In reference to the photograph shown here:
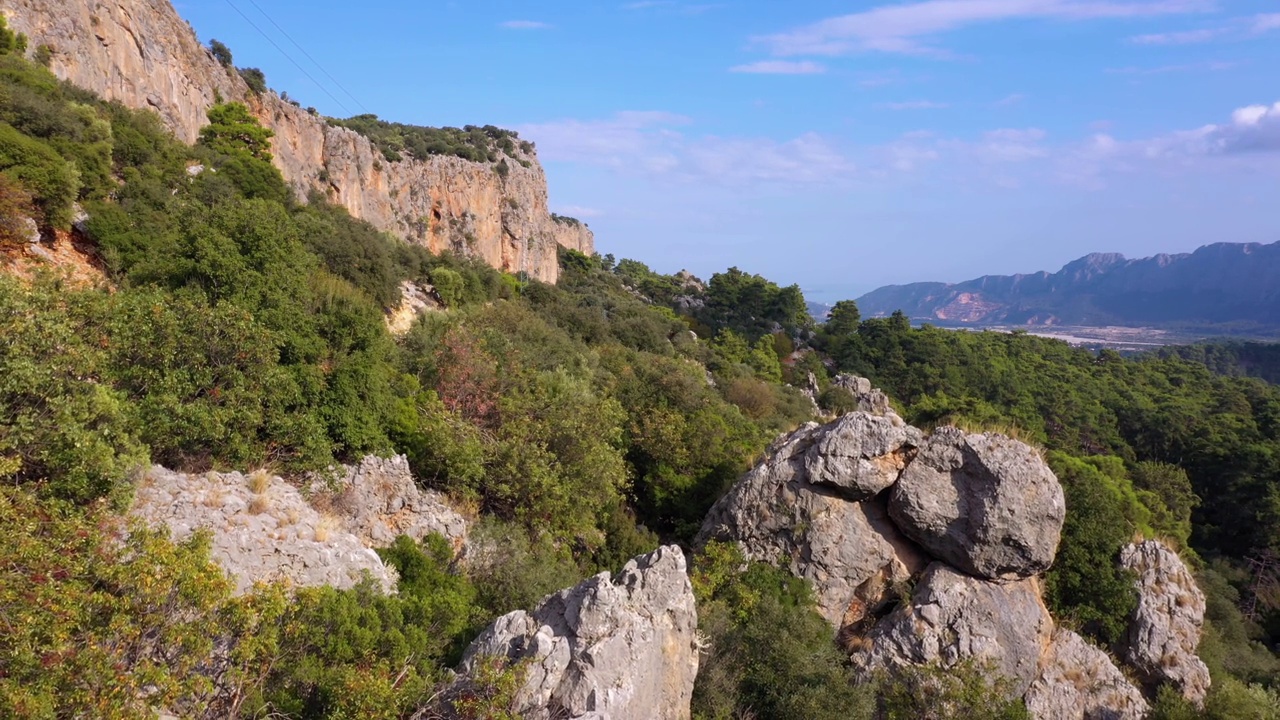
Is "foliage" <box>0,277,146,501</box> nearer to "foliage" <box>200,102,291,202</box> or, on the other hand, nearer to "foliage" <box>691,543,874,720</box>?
"foliage" <box>691,543,874,720</box>

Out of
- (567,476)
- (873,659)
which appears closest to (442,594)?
(567,476)

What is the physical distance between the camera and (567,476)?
16.1 meters

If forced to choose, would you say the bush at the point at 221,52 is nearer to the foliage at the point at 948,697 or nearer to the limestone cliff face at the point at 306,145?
the limestone cliff face at the point at 306,145

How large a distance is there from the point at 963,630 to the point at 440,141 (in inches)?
2031

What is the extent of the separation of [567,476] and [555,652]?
7446 mm

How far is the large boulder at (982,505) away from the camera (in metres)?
14.8

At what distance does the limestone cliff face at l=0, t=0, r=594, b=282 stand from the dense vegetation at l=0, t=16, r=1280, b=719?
6.38 feet

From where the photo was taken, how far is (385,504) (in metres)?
13.0

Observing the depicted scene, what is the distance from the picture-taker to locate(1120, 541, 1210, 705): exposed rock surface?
15.1 metres

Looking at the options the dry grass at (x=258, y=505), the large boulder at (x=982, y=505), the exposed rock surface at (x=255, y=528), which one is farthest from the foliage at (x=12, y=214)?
the large boulder at (x=982, y=505)

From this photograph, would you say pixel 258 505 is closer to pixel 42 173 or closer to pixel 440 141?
pixel 42 173

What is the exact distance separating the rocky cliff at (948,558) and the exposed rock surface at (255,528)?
878cm

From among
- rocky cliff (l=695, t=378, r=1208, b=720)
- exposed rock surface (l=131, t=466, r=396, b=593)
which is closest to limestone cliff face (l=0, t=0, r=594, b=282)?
exposed rock surface (l=131, t=466, r=396, b=593)

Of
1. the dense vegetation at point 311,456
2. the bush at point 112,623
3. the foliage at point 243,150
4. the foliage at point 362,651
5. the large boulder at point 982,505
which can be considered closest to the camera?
the bush at point 112,623
